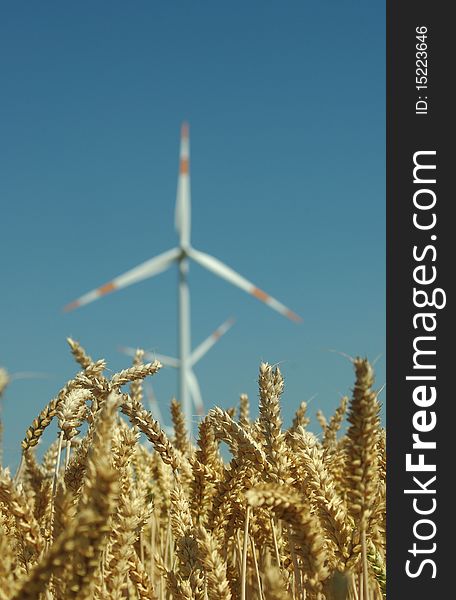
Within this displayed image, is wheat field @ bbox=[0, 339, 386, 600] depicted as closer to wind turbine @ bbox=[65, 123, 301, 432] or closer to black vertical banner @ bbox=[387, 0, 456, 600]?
black vertical banner @ bbox=[387, 0, 456, 600]

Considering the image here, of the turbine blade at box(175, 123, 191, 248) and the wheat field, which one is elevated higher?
the turbine blade at box(175, 123, 191, 248)

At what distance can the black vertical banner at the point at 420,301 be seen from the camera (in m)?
3.80

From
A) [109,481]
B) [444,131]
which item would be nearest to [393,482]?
[444,131]

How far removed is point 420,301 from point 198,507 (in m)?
1.70

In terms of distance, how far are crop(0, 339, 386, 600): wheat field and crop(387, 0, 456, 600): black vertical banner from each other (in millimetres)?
235

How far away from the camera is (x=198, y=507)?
15.5ft

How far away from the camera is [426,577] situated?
3721 millimetres

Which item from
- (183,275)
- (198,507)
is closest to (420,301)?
(198,507)

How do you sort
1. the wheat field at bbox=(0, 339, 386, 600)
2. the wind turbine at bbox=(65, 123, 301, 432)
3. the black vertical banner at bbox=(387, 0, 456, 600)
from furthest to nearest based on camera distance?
1. the wind turbine at bbox=(65, 123, 301, 432)
2. the black vertical banner at bbox=(387, 0, 456, 600)
3. the wheat field at bbox=(0, 339, 386, 600)

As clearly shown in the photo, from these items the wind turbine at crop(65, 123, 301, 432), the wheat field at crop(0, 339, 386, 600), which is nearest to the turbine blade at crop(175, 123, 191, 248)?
the wind turbine at crop(65, 123, 301, 432)

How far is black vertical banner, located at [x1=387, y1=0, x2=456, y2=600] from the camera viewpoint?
380cm

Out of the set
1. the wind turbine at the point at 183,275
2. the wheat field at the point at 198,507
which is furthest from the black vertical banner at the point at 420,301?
the wind turbine at the point at 183,275

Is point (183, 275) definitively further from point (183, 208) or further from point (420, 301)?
point (420, 301)

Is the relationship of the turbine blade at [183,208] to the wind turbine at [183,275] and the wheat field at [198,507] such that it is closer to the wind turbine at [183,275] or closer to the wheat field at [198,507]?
the wind turbine at [183,275]
